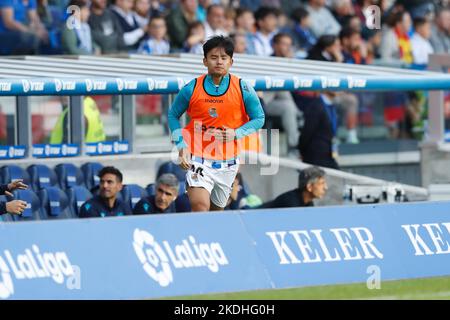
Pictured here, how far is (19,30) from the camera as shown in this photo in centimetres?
1773

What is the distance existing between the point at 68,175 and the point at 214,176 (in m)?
3.13

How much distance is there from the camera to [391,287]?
1164 cm

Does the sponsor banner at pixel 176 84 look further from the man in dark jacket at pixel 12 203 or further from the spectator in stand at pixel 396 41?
the spectator in stand at pixel 396 41

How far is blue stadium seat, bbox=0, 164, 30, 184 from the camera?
14.6m

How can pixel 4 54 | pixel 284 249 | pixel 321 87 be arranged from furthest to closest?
1. pixel 4 54
2. pixel 321 87
3. pixel 284 249

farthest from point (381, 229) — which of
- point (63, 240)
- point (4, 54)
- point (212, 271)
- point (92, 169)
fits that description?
point (4, 54)

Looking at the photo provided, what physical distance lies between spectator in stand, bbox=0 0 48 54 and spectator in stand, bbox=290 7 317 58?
172 inches

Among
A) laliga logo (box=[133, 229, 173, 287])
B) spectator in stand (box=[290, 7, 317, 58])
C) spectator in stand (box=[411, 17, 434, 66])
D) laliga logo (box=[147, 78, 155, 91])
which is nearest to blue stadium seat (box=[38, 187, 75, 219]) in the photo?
laliga logo (box=[147, 78, 155, 91])

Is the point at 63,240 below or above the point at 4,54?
below

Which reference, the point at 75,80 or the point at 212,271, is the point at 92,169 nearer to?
the point at 75,80

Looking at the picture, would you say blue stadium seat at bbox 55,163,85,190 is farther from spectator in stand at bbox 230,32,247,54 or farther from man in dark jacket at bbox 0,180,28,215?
spectator in stand at bbox 230,32,247,54

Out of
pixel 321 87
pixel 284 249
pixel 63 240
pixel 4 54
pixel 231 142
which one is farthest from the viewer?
pixel 4 54

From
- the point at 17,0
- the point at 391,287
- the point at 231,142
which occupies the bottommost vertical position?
the point at 391,287

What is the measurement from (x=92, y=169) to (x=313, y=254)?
456 centimetres
